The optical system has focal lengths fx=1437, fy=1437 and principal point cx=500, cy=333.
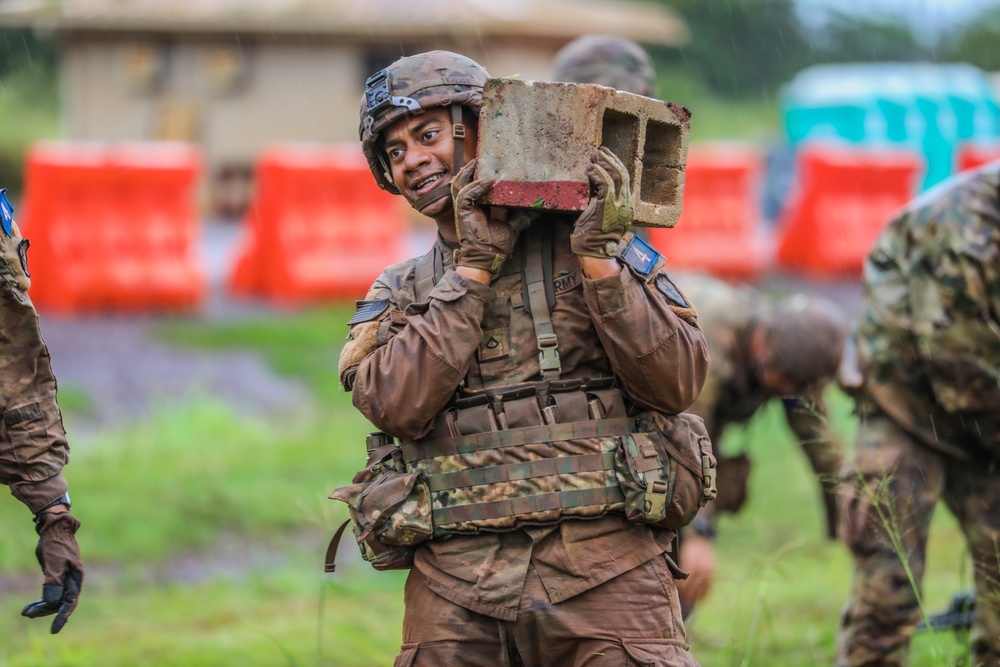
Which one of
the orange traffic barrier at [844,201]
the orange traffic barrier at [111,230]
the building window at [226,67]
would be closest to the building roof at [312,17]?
the building window at [226,67]

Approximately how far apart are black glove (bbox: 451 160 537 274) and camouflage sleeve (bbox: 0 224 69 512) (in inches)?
54.9

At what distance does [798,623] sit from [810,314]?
1673 millimetres

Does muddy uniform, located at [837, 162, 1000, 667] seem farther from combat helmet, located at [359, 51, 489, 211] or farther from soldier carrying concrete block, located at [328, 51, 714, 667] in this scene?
combat helmet, located at [359, 51, 489, 211]

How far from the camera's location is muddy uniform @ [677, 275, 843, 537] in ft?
20.0

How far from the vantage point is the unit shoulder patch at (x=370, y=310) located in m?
3.81

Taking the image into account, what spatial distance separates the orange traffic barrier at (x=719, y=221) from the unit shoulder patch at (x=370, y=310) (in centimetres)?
1098

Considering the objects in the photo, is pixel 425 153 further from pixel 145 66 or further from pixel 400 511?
pixel 145 66

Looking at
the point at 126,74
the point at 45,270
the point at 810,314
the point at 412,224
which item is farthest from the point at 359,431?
the point at 126,74

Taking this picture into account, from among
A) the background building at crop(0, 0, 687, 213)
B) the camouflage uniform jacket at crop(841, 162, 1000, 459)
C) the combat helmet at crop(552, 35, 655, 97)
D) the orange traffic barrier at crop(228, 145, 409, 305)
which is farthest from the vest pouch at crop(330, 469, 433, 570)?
the background building at crop(0, 0, 687, 213)

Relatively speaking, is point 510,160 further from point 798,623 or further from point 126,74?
point 126,74

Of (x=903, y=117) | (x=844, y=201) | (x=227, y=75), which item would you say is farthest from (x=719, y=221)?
(x=227, y=75)

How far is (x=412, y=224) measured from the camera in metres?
23.7

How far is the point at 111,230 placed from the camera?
484 inches

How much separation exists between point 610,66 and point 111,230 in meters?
7.24
